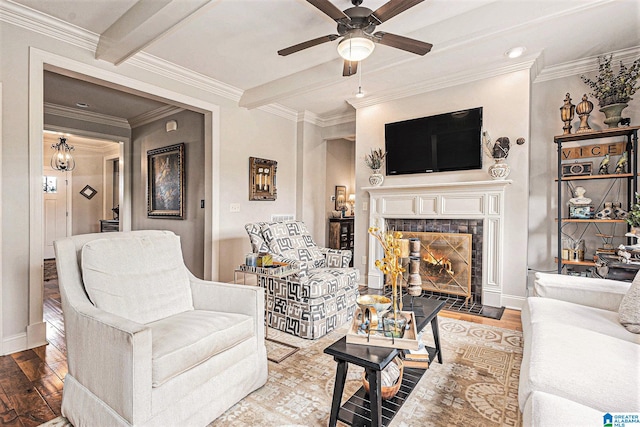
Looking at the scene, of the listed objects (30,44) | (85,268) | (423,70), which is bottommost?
(85,268)

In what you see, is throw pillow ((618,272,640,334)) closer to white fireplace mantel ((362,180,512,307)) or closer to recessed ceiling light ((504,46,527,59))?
white fireplace mantel ((362,180,512,307))

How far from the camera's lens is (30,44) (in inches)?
102

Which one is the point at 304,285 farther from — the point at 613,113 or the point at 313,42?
the point at 613,113

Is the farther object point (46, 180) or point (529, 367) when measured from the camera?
point (46, 180)

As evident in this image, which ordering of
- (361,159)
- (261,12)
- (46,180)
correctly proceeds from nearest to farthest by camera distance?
1. (261,12)
2. (361,159)
3. (46,180)

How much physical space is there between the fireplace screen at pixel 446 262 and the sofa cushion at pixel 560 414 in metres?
2.89

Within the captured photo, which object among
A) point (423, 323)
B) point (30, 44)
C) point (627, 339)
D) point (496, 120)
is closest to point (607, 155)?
point (496, 120)

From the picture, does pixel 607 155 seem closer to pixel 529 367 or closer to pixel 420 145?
pixel 420 145

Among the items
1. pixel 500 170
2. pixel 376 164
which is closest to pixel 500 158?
pixel 500 170

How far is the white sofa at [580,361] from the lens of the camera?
94 centimetres

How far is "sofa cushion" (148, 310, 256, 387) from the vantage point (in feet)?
4.49

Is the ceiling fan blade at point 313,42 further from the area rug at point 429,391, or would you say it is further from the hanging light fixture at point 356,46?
the area rug at point 429,391

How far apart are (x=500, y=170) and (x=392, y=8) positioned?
2.19 metres

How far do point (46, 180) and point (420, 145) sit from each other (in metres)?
7.96
